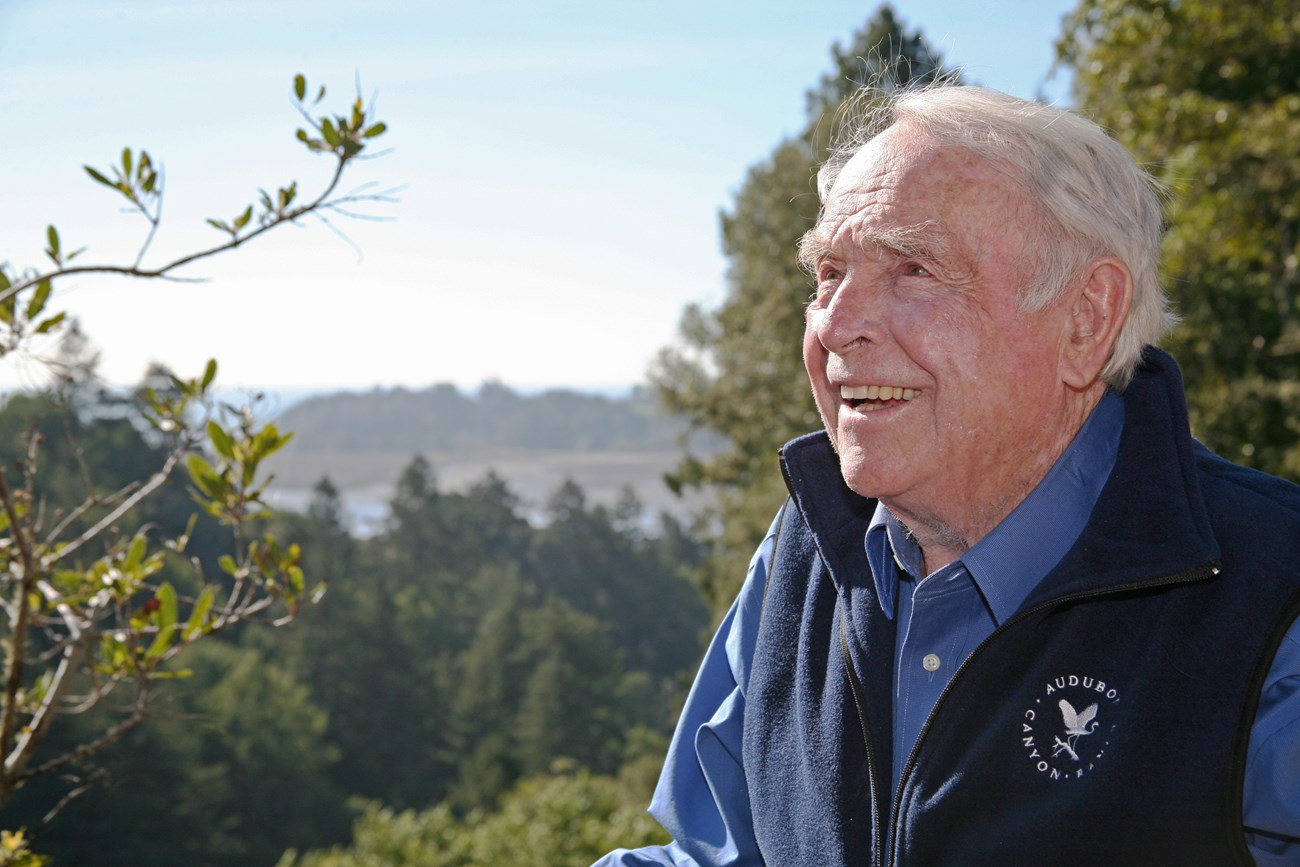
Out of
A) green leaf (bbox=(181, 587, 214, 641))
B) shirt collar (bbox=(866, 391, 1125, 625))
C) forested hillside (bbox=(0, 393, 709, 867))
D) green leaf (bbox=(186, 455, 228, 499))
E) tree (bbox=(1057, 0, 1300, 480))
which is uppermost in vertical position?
tree (bbox=(1057, 0, 1300, 480))

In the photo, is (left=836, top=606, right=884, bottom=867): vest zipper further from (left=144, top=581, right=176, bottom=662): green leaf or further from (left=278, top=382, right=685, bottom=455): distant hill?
(left=278, top=382, right=685, bottom=455): distant hill

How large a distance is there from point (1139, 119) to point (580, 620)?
5106 centimetres

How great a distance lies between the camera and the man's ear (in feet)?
4.16

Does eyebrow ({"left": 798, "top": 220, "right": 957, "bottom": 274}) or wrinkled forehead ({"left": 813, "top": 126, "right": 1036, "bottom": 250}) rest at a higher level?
wrinkled forehead ({"left": 813, "top": 126, "right": 1036, "bottom": 250})

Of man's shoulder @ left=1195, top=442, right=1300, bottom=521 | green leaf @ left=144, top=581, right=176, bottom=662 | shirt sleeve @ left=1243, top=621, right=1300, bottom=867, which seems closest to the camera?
shirt sleeve @ left=1243, top=621, right=1300, bottom=867

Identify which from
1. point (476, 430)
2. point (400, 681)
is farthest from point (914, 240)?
point (476, 430)

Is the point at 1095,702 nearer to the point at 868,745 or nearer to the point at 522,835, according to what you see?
the point at 868,745

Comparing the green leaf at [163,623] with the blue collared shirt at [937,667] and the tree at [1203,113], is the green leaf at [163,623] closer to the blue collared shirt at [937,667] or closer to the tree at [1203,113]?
the blue collared shirt at [937,667]

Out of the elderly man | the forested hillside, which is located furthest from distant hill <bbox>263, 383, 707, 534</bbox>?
the elderly man

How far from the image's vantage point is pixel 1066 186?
124cm

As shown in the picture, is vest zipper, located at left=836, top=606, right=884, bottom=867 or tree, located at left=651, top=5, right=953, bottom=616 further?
tree, located at left=651, top=5, right=953, bottom=616

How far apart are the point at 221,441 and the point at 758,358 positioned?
14.9m

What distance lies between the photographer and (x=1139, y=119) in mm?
5809

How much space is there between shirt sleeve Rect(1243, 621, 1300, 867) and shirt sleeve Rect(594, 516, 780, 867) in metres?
0.62
